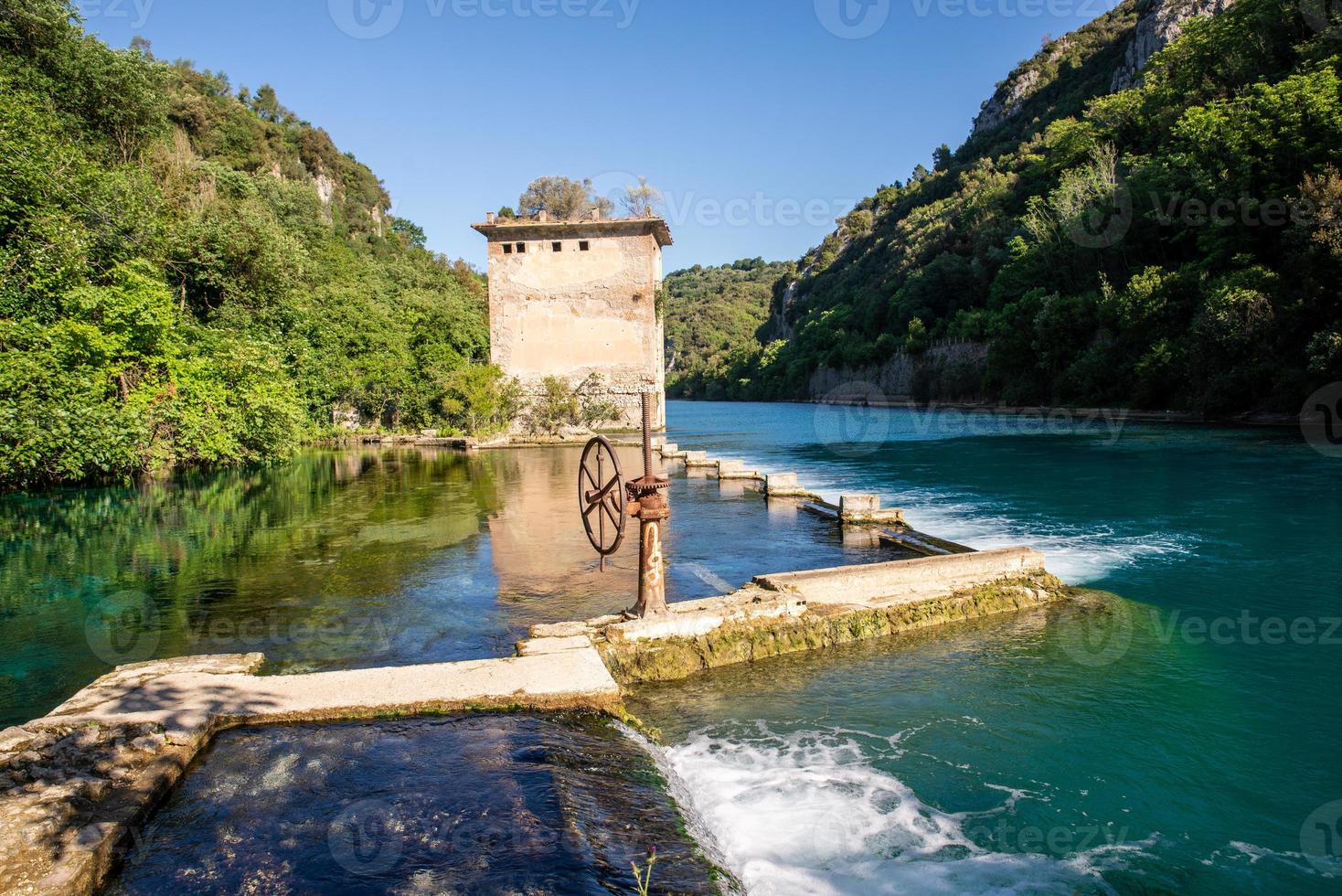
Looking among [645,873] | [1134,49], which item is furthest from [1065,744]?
[1134,49]

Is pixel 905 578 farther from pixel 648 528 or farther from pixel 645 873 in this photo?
pixel 645 873

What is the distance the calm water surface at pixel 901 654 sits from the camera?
4273 mm

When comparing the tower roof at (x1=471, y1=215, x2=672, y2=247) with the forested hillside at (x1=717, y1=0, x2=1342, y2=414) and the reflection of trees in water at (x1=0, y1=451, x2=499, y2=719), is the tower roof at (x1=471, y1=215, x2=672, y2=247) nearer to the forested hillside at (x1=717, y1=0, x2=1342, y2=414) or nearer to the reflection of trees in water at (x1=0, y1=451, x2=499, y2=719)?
the reflection of trees in water at (x1=0, y1=451, x2=499, y2=719)

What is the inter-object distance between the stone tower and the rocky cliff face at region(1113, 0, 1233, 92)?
49511 mm

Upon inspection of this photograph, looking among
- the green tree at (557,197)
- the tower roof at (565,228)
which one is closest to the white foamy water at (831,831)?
the tower roof at (565,228)

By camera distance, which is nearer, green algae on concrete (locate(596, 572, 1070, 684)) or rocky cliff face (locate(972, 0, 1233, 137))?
green algae on concrete (locate(596, 572, 1070, 684))

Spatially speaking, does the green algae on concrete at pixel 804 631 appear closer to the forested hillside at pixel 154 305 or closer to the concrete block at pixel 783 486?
the concrete block at pixel 783 486

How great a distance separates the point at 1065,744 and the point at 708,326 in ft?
447

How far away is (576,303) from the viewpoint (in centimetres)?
3061

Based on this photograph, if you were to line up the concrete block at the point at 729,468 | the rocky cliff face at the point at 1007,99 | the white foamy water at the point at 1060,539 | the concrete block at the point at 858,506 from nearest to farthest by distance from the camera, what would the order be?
the white foamy water at the point at 1060,539
the concrete block at the point at 858,506
the concrete block at the point at 729,468
the rocky cliff face at the point at 1007,99

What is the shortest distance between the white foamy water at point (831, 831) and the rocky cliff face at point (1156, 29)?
68356 mm

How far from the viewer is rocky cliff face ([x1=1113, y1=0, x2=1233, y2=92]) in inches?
2313

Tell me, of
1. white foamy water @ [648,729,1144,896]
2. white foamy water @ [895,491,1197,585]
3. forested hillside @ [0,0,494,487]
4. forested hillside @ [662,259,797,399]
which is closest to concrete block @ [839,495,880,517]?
white foamy water @ [895,491,1197,585]

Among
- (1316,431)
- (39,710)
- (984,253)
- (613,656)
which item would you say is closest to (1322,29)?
(1316,431)
